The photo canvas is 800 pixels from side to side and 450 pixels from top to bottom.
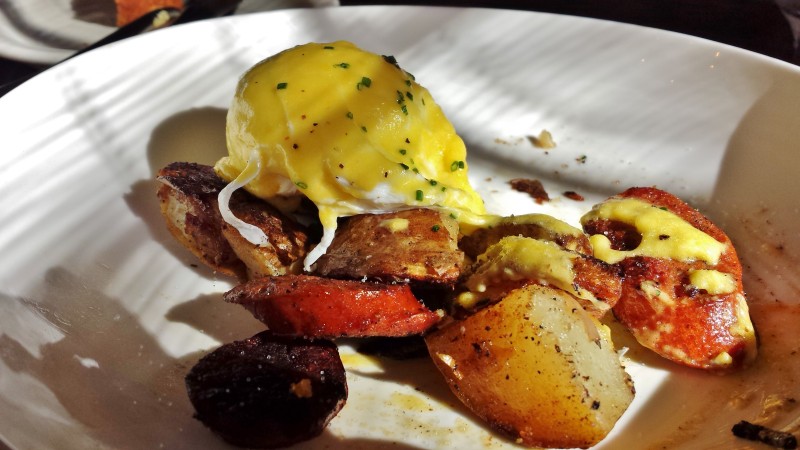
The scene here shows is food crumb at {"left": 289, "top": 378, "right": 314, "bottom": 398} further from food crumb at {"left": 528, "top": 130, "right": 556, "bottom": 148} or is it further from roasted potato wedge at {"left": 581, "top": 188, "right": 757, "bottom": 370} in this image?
food crumb at {"left": 528, "top": 130, "right": 556, "bottom": 148}

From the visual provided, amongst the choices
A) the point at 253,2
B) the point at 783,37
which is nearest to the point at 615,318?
the point at 783,37

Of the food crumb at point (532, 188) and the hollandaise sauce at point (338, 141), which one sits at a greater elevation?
the hollandaise sauce at point (338, 141)

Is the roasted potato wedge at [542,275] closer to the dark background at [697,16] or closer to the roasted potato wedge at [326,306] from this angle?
the roasted potato wedge at [326,306]

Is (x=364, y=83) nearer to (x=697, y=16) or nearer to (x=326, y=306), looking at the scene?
(x=326, y=306)

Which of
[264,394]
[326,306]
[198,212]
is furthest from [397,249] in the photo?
[198,212]

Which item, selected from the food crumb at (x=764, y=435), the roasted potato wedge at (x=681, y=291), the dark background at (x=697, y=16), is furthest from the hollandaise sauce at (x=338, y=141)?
the dark background at (x=697, y=16)

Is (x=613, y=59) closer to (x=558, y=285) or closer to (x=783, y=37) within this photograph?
(x=783, y=37)
